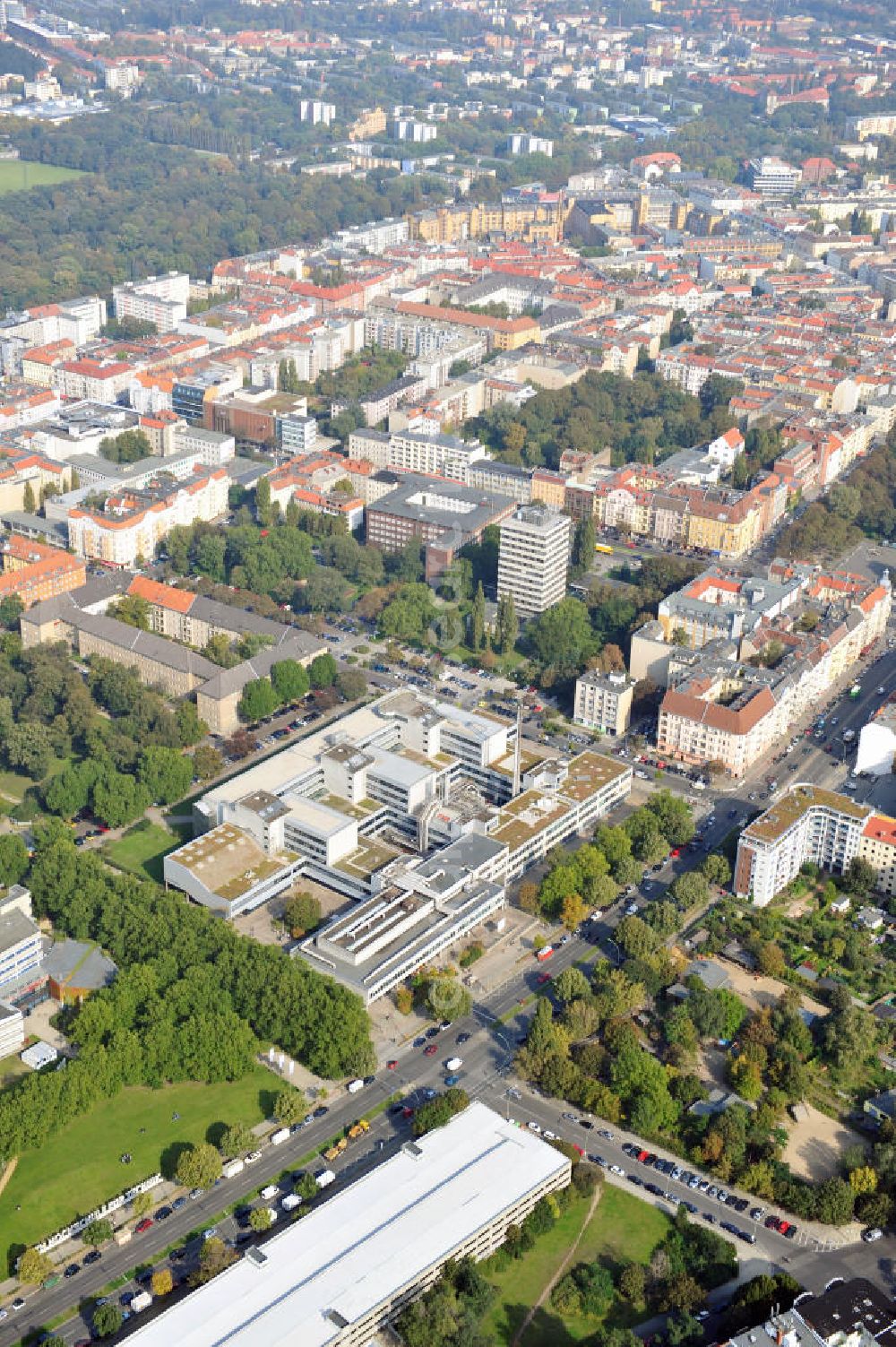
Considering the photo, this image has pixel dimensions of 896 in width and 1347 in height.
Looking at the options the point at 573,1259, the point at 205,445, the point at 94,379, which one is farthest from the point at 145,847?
the point at 94,379

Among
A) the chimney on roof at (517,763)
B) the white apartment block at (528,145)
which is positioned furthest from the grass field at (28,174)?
the chimney on roof at (517,763)

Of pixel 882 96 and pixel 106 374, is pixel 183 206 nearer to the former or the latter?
pixel 106 374

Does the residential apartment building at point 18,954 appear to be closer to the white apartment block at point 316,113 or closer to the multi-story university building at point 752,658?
the multi-story university building at point 752,658

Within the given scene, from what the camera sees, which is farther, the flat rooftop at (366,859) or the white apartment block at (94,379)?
the white apartment block at (94,379)

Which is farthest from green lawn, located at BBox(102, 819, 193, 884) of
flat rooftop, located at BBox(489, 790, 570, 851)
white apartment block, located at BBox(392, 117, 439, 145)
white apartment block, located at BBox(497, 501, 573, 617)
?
white apartment block, located at BBox(392, 117, 439, 145)

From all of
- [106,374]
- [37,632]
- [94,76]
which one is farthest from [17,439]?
[94,76]

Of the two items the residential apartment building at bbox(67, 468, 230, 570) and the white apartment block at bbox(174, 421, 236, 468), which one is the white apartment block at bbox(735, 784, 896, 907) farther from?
the white apartment block at bbox(174, 421, 236, 468)
